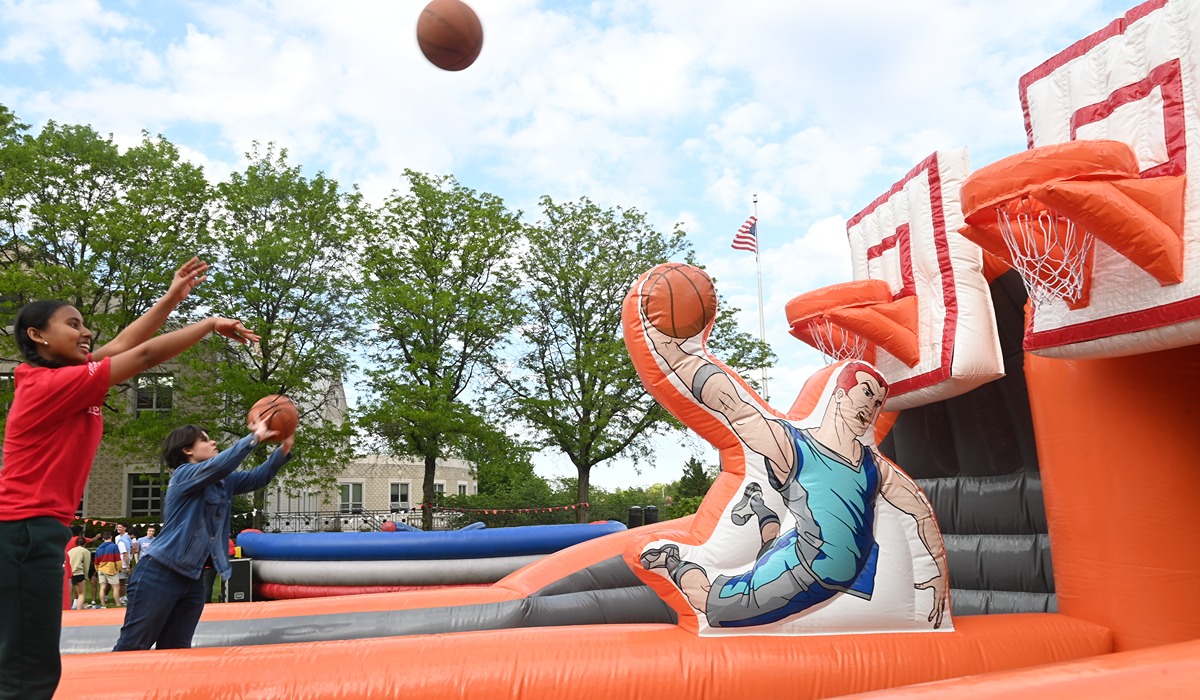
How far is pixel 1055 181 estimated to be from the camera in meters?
3.04

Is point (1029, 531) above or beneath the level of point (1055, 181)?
beneath

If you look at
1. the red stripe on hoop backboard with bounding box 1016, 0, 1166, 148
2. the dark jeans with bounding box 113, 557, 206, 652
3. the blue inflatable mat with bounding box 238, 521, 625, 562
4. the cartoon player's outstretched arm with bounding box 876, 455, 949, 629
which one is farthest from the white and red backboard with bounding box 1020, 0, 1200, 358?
the blue inflatable mat with bounding box 238, 521, 625, 562

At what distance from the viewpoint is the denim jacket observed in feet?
11.9

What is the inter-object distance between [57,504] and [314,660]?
1.01m

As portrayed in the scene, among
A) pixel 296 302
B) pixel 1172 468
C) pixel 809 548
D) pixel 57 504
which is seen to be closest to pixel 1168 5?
pixel 1172 468

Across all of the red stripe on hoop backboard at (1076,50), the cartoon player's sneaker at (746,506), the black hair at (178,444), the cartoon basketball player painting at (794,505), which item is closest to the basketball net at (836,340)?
the cartoon basketball player painting at (794,505)

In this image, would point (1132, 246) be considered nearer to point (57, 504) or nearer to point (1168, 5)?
point (1168, 5)

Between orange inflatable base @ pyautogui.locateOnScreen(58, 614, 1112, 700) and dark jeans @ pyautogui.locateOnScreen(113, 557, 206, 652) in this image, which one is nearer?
orange inflatable base @ pyautogui.locateOnScreen(58, 614, 1112, 700)

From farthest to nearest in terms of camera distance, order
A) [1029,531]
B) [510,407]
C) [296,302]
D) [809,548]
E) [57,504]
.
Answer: [510,407] < [296,302] < [1029,531] < [809,548] < [57,504]

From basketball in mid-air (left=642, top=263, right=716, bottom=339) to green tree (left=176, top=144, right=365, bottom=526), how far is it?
15828 mm

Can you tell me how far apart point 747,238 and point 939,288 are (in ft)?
54.5

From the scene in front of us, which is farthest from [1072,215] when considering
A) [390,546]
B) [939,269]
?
[390,546]

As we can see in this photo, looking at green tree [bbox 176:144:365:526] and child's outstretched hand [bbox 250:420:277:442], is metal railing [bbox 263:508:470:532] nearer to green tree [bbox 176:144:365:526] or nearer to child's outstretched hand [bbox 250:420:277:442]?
green tree [bbox 176:144:365:526]

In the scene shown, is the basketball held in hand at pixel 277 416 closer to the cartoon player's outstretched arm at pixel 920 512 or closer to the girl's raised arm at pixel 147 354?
the girl's raised arm at pixel 147 354
